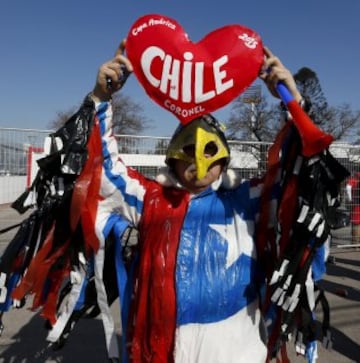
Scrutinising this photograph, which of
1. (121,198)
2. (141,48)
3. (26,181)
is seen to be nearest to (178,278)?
(121,198)

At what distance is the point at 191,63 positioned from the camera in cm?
182

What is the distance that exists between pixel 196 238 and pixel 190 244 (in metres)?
0.03

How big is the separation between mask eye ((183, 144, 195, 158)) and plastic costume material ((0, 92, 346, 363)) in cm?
14

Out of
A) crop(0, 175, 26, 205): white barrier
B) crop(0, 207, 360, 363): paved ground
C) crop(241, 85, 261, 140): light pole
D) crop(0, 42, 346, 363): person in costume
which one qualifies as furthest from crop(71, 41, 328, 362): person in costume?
crop(241, 85, 261, 140): light pole

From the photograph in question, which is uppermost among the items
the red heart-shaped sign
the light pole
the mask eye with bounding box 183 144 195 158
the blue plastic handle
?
the light pole

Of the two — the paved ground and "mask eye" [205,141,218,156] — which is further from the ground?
"mask eye" [205,141,218,156]

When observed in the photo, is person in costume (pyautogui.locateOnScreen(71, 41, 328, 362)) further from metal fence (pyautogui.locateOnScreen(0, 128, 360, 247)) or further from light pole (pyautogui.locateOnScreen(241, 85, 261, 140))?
light pole (pyautogui.locateOnScreen(241, 85, 261, 140))

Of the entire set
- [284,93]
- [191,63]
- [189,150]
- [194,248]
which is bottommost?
[194,248]

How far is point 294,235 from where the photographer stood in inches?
70.4

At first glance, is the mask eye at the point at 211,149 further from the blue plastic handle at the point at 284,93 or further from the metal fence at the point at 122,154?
the metal fence at the point at 122,154

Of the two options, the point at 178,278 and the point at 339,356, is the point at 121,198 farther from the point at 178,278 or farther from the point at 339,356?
the point at 339,356

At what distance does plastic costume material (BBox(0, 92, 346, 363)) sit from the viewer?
70.5 inches

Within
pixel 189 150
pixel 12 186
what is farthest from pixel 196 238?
pixel 12 186

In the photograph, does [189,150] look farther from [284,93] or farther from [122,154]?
[122,154]
